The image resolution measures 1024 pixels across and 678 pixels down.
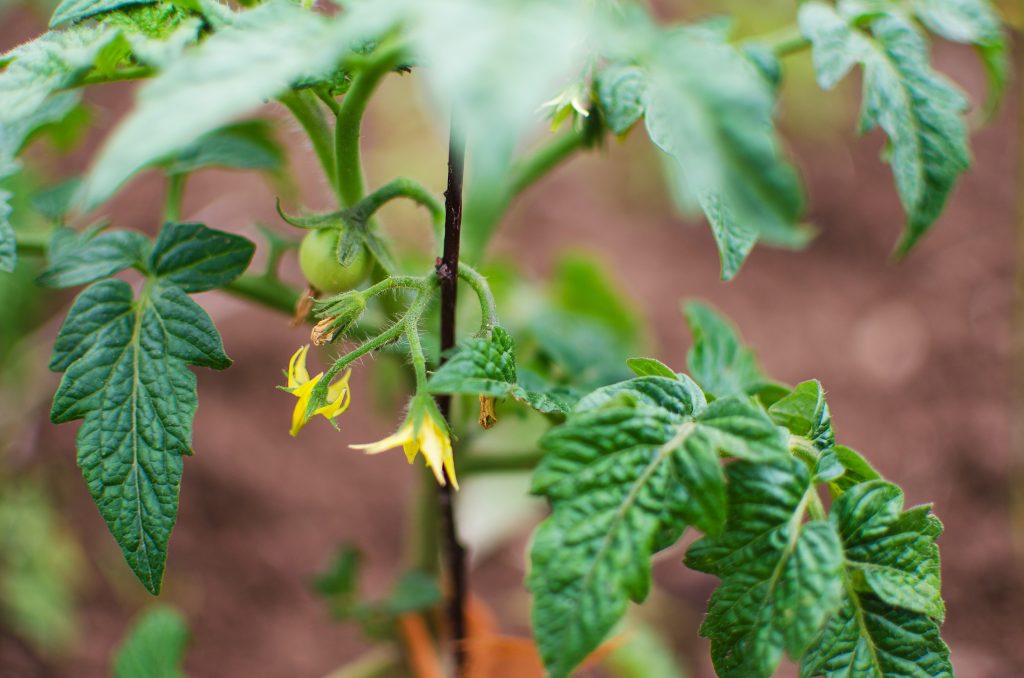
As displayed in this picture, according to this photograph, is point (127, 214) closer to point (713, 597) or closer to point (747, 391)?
point (747, 391)

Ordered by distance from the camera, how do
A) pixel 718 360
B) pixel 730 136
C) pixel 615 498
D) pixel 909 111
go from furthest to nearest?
pixel 718 360 < pixel 909 111 < pixel 615 498 < pixel 730 136

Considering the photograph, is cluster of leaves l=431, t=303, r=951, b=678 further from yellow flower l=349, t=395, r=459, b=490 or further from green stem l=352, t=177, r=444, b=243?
green stem l=352, t=177, r=444, b=243

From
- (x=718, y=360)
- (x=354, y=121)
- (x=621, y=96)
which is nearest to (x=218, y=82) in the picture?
(x=354, y=121)

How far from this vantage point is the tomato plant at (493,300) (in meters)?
0.36

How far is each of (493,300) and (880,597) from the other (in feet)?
1.07

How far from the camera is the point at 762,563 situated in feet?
1.68

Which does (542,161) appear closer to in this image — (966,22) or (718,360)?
(718,360)

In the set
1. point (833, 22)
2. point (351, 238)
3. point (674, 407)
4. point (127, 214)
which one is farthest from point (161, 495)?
point (127, 214)

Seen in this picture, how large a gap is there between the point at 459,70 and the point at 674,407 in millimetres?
291

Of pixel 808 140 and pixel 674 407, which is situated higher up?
pixel 674 407

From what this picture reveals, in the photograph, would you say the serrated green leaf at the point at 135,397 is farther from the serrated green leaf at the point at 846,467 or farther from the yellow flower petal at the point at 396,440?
the serrated green leaf at the point at 846,467

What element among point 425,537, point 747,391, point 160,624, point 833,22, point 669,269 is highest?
point 833,22

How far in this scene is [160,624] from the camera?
888 millimetres

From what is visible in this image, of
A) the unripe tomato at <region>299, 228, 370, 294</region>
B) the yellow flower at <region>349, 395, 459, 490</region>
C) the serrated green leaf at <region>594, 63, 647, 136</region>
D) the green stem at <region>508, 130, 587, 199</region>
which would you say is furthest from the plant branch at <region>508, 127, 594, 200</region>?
the yellow flower at <region>349, 395, 459, 490</region>
